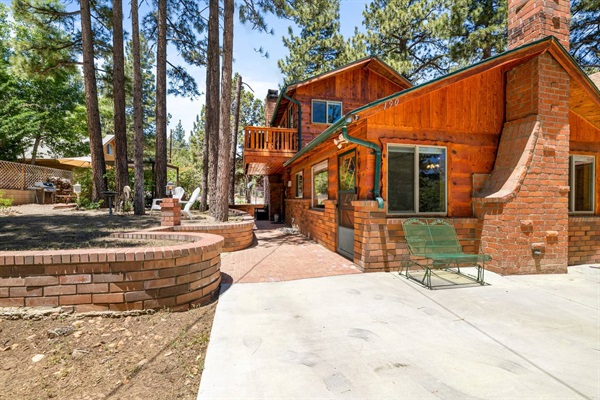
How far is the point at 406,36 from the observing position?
51.6ft

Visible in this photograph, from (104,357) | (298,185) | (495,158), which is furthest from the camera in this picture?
(298,185)

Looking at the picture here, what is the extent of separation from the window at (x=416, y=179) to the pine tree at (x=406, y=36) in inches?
439

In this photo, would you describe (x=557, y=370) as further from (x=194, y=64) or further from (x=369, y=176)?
(x=194, y=64)

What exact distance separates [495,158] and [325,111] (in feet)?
23.8

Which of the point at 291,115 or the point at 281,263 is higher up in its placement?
the point at 291,115

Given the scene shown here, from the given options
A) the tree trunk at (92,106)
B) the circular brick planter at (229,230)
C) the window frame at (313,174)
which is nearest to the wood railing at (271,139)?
the window frame at (313,174)

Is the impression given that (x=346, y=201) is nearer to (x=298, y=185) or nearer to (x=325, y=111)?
(x=298, y=185)

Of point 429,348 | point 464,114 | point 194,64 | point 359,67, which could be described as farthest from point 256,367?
→ point 194,64

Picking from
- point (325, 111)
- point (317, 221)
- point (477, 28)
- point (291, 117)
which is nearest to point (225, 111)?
point (317, 221)

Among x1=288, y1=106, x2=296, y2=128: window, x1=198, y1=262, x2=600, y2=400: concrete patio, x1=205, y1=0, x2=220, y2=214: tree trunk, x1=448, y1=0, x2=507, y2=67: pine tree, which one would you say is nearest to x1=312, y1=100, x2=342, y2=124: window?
x1=288, y1=106, x2=296, y2=128: window

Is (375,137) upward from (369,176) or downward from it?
upward

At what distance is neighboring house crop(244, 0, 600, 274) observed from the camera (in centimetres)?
500

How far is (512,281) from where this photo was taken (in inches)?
184

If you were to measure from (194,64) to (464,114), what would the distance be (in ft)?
50.1
